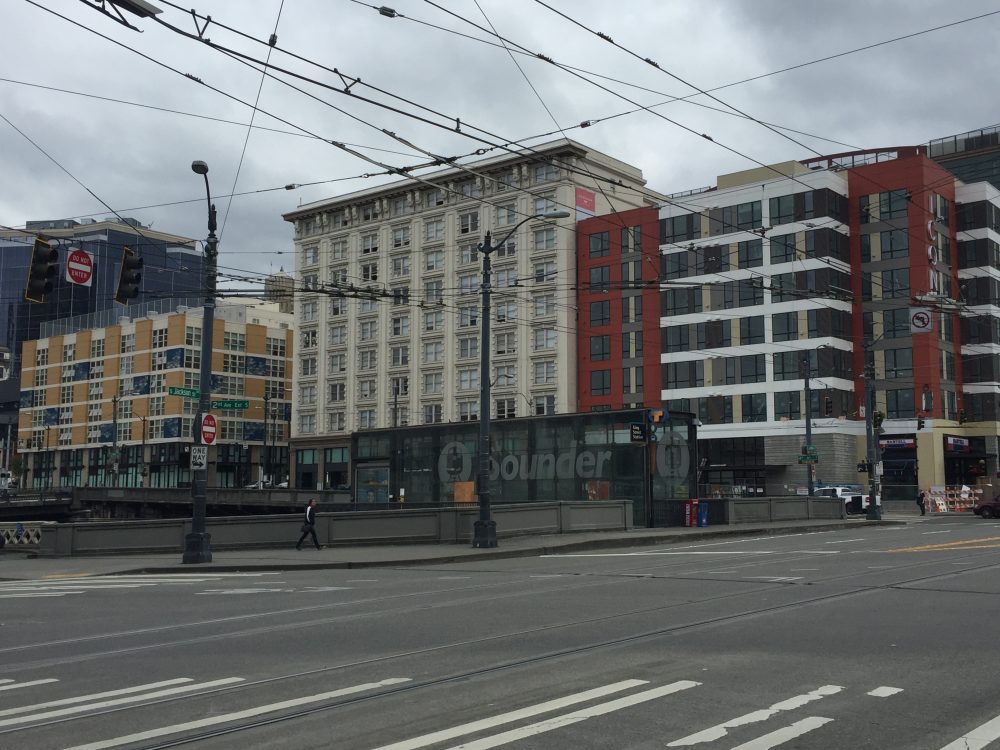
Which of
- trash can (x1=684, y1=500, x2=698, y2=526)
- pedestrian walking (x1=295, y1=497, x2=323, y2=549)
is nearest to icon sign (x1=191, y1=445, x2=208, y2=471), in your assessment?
pedestrian walking (x1=295, y1=497, x2=323, y2=549)

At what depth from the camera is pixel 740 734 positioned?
7.00 metres

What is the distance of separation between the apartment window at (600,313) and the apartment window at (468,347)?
11250mm

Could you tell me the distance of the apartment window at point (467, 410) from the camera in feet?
291

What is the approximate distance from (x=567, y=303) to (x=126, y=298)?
64458 mm

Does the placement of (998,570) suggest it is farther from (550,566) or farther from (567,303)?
(567,303)

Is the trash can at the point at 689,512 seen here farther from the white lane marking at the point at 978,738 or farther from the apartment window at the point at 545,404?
the apartment window at the point at 545,404

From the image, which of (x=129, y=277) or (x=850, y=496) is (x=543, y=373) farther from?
(x=129, y=277)

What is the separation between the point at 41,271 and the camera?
792 inches

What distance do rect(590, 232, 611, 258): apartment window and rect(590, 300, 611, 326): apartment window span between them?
3.88 meters

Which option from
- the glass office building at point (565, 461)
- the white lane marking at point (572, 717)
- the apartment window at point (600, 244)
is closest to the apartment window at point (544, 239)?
the apartment window at point (600, 244)

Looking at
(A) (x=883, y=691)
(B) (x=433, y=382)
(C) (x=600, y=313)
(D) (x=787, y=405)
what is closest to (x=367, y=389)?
(B) (x=433, y=382)

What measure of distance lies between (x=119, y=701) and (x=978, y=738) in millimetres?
6458

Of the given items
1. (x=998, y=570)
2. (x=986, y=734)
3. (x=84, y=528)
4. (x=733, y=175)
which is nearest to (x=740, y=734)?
(x=986, y=734)

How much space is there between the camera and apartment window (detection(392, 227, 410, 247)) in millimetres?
95000
